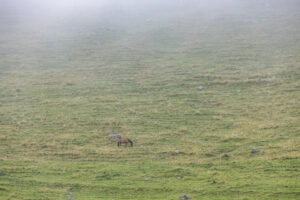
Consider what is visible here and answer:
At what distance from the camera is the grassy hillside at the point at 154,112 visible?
61.8ft

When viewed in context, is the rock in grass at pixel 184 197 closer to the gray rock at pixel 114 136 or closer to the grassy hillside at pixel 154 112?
the grassy hillside at pixel 154 112

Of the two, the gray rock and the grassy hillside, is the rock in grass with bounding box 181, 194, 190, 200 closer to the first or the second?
the grassy hillside

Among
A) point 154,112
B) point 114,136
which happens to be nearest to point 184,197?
point 114,136

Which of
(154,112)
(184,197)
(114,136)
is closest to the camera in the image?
(184,197)

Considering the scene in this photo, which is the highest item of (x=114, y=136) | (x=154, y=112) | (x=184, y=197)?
(x=184, y=197)

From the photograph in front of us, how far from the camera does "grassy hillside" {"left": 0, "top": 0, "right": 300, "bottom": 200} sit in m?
18.8

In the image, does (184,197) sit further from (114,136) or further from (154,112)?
(154,112)

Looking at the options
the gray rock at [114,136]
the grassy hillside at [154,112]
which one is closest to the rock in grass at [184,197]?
the grassy hillside at [154,112]

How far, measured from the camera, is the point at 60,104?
35.1 metres

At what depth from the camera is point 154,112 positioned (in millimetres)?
32062

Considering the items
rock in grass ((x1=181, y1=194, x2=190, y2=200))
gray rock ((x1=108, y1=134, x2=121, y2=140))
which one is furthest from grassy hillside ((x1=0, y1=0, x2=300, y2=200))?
gray rock ((x1=108, y1=134, x2=121, y2=140))

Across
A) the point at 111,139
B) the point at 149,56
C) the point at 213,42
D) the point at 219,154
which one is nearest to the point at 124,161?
the point at 111,139

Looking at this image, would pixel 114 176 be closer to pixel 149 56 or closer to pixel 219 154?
pixel 219 154

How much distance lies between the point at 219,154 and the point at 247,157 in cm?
195
